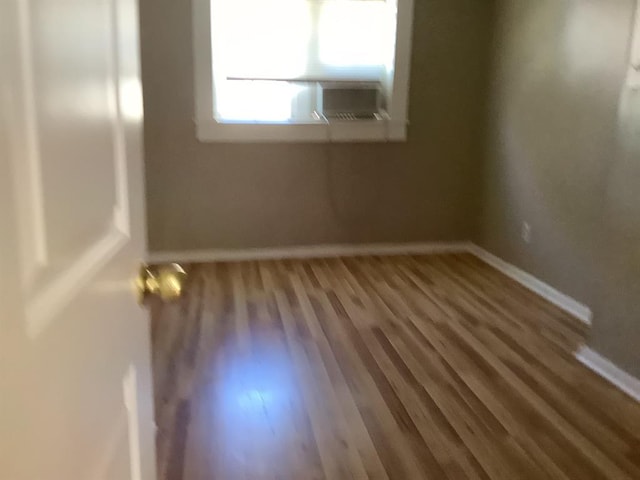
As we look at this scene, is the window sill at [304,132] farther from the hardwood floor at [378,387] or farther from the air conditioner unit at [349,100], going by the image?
the hardwood floor at [378,387]

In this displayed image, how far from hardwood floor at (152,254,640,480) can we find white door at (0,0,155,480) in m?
1.33

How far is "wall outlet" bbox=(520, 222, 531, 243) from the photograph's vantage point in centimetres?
399

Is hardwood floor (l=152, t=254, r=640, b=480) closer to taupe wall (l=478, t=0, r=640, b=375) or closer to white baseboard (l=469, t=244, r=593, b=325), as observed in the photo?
white baseboard (l=469, t=244, r=593, b=325)

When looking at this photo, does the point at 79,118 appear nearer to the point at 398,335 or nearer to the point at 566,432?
the point at 566,432

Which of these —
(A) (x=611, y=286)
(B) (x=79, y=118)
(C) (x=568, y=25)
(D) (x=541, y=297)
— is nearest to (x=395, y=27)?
(C) (x=568, y=25)

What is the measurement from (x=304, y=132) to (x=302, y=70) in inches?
16.3

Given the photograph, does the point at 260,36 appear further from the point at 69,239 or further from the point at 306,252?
the point at 69,239

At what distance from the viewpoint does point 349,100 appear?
14.4ft

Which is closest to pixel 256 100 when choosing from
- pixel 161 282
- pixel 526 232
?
pixel 526 232

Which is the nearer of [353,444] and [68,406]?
[68,406]

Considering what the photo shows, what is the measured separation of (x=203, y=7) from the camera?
3.96m

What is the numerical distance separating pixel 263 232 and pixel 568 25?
227 centimetres

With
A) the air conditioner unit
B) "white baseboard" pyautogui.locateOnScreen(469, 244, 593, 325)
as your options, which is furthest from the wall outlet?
the air conditioner unit

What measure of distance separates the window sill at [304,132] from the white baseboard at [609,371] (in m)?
2.02
